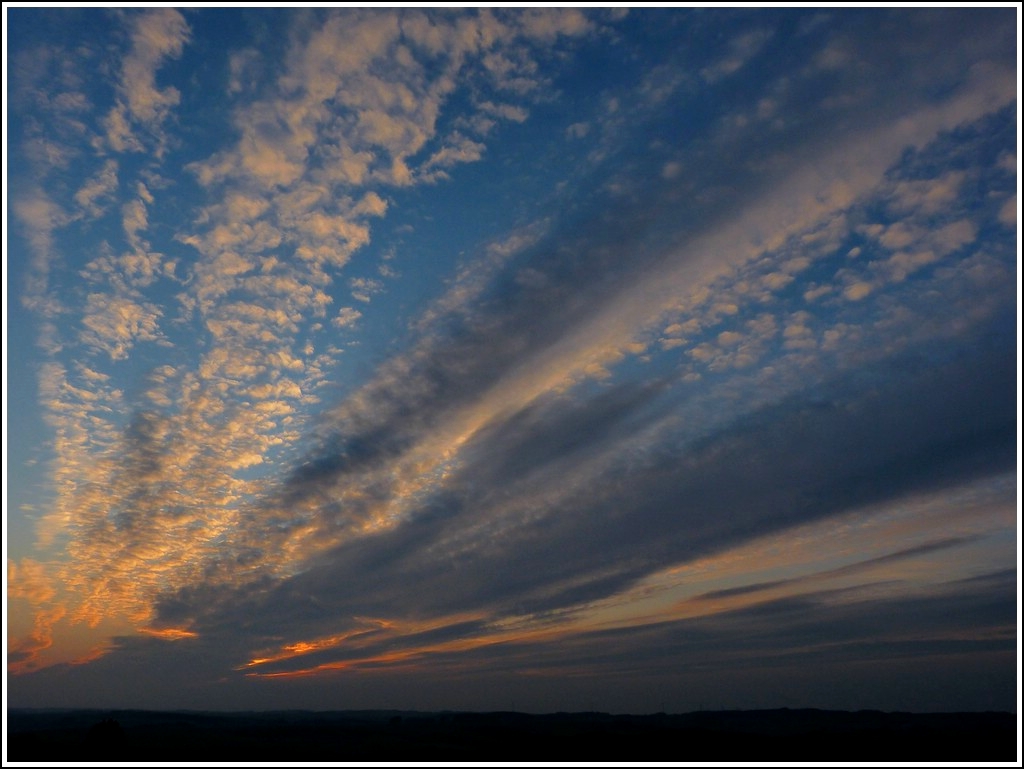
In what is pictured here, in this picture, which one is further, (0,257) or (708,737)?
(708,737)

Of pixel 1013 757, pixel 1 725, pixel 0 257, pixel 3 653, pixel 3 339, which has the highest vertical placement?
pixel 0 257

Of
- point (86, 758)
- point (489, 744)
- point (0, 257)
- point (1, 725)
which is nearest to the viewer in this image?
point (0, 257)

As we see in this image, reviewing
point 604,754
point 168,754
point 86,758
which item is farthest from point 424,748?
point 86,758

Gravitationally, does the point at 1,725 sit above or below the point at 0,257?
below

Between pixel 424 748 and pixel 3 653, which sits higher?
pixel 3 653

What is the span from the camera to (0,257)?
42750 millimetres

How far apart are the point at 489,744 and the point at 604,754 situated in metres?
31.0

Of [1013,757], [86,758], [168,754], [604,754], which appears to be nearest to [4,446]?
[86,758]

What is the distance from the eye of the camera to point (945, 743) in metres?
141

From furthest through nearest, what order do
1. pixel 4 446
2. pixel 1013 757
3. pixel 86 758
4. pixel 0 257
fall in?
pixel 1013 757 < pixel 86 758 < pixel 4 446 < pixel 0 257

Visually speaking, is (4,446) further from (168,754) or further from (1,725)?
(168,754)

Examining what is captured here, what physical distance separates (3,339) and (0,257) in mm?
6770

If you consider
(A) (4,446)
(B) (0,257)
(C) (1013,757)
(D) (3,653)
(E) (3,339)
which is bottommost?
(C) (1013,757)

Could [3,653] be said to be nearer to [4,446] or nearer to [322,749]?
[4,446]
